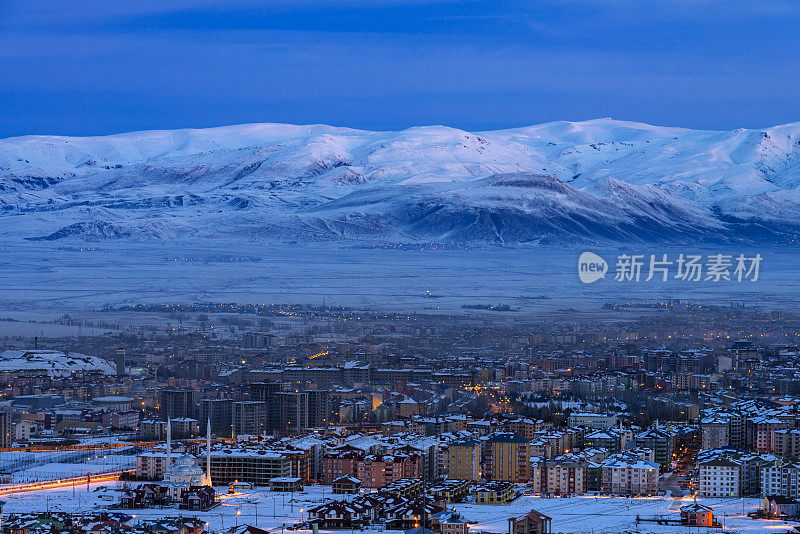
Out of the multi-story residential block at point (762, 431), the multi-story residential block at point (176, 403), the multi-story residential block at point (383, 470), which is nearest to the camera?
the multi-story residential block at point (383, 470)

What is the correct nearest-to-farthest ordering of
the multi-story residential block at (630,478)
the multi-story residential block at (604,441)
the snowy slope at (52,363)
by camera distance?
the multi-story residential block at (630,478) → the multi-story residential block at (604,441) → the snowy slope at (52,363)

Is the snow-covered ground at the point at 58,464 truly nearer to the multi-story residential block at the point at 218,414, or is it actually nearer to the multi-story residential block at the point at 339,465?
the multi-story residential block at the point at 339,465

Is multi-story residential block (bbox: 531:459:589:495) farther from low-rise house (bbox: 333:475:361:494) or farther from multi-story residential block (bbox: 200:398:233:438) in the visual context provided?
multi-story residential block (bbox: 200:398:233:438)

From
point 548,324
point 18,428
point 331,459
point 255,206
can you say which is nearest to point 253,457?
point 331,459

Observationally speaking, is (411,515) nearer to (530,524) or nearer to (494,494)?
(530,524)

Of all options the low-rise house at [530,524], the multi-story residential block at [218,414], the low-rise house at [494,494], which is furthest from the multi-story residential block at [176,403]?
the low-rise house at [530,524]
